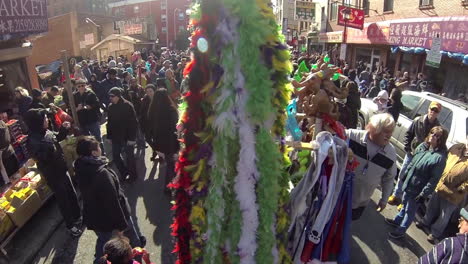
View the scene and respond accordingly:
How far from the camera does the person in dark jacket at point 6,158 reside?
521cm

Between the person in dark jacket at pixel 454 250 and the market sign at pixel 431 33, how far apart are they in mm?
11632

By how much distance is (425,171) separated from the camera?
4324 mm

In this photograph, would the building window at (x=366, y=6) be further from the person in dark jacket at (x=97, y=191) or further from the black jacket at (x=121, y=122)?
the person in dark jacket at (x=97, y=191)

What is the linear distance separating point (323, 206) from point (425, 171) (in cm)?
223

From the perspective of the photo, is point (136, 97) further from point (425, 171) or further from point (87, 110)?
point (425, 171)

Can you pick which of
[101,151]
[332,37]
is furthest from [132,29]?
[101,151]

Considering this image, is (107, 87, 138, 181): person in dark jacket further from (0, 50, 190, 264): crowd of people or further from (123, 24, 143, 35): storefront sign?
(123, 24, 143, 35): storefront sign

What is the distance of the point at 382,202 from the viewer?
3.78 meters

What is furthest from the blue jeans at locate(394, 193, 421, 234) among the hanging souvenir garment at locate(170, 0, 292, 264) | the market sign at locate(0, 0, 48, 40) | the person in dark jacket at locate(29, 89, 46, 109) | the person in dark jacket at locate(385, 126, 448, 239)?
the market sign at locate(0, 0, 48, 40)

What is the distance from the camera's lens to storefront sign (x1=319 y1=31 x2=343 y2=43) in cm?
2427

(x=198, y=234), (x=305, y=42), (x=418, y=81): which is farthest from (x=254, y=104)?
(x=305, y=42)

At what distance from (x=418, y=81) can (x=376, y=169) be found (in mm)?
11799

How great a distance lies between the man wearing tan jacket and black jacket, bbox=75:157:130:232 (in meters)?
4.08

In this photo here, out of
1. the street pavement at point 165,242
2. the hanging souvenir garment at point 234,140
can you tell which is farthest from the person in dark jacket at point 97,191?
the hanging souvenir garment at point 234,140
